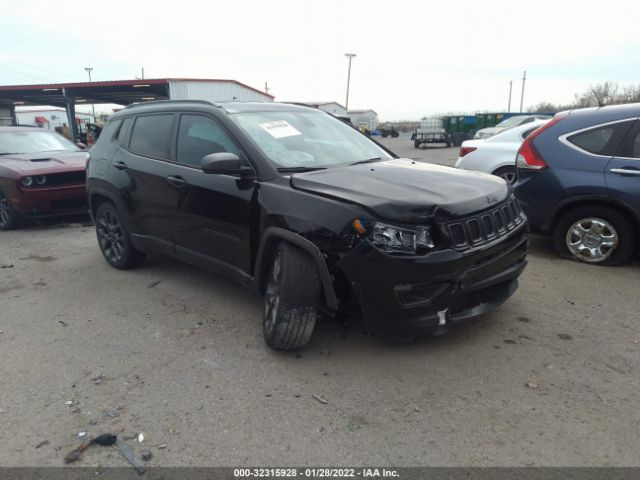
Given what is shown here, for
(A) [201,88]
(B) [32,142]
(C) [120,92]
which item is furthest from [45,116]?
(B) [32,142]

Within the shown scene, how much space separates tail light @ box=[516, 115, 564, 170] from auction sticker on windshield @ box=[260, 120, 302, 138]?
267cm

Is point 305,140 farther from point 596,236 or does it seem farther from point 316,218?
point 596,236

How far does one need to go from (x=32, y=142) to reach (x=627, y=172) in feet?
30.0

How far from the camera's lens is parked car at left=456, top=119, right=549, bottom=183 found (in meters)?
7.05

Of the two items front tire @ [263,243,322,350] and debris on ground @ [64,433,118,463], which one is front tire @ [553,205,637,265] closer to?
front tire @ [263,243,322,350]

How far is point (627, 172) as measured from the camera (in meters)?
4.49

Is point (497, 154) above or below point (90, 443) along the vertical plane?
above

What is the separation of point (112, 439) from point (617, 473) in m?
2.49

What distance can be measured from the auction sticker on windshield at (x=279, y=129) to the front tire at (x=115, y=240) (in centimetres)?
208

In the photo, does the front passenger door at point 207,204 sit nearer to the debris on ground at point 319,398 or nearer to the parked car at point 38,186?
the debris on ground at point 319,398

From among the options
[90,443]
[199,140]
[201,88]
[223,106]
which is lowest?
[90,443]

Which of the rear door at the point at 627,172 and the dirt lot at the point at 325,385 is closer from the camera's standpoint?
the dirt lot at the point at 325,385

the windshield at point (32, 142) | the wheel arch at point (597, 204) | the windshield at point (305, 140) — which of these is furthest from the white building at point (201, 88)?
the wheel arch at point (597, 204)

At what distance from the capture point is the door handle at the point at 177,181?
3990 millimetres
